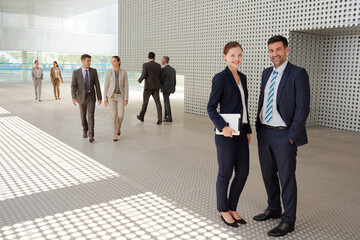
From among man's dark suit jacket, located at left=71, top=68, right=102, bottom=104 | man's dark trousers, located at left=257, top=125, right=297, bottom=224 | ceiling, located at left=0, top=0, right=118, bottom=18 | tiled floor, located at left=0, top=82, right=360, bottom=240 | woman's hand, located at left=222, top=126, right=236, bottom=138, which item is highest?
ceiling, located at left=0, top=0, right=118, bottom=18

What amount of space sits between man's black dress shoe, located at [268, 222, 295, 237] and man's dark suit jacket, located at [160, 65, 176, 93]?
679cm

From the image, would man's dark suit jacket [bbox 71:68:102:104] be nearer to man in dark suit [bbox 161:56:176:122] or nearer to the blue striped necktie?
man in dark suit [bbox 161:56:176:122]

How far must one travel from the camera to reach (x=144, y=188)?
429cm

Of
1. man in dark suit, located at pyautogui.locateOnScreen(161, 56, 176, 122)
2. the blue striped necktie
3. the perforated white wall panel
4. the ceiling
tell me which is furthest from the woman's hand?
the ceiling

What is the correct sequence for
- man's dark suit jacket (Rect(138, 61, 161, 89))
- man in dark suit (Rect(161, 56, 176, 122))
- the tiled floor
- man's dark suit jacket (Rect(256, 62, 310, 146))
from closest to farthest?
man's dark suit jacket (Rect(256, 62, 310, 146)), the tiled floor, man's dark suit jacket (Rect(138, 61, 161, 89)), man in dark suit (Rect(161, 56, 176, 122))

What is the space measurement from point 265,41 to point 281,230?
6441mm

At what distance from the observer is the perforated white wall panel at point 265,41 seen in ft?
25.1

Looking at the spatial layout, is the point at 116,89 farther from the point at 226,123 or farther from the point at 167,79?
the point at 226,123

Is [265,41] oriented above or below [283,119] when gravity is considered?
above

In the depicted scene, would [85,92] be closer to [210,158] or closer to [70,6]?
[210,158]

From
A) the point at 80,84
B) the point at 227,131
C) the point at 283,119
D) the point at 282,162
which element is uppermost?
the point at 80,84

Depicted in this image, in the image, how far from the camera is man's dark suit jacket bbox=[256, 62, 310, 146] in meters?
2.88

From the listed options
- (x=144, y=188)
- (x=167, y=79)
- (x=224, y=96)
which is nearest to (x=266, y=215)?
(x=224, y=96)

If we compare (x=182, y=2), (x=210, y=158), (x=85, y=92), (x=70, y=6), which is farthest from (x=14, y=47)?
(x=210, y=158)
